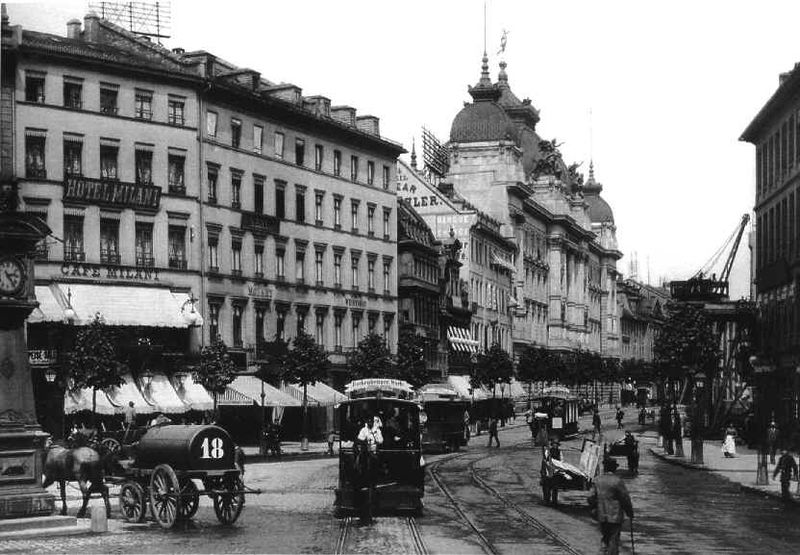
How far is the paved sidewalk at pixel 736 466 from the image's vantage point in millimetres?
40125

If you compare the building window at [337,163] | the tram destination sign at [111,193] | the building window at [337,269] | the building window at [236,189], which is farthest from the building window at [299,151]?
the tram destination sign at [111,193]

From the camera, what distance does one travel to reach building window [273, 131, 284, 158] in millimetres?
73188

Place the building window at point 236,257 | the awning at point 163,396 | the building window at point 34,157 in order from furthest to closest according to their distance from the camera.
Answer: the building window at point 236,257 < the awning at point 163,396 < the building window at point 34,157

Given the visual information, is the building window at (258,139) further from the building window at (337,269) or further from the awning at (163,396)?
the awning at (163,396)

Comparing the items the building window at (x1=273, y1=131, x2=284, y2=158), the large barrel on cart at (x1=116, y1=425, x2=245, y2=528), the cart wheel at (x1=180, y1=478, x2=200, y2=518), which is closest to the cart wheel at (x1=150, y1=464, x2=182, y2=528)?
the large barrel on cart at (x1=116, y1=425, x2=245, y2=528)

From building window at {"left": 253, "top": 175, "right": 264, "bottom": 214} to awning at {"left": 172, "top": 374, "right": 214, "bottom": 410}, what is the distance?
12330mm

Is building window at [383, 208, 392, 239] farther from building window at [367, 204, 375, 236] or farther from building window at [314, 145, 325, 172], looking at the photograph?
building window at [314, 145, 325, 172]

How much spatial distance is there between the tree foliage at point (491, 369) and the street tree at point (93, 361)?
4719cm

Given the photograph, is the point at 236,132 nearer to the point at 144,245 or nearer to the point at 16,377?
the point at 144,245

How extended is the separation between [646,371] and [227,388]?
3939 inches

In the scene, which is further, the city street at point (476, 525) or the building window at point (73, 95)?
the building window at point (73, 95)

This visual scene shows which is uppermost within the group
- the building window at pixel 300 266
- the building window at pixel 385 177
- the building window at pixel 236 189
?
the building window at pixel 385 177

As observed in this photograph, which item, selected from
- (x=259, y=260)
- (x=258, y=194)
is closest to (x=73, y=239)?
(x=259, y=260)

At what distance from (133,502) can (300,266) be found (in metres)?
47.7
